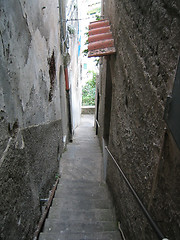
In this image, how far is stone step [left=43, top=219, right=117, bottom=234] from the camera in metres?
2.61

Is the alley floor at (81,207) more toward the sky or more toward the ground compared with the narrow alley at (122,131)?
more toward the ground

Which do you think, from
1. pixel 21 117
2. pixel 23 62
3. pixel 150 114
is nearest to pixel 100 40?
pixel 23 62

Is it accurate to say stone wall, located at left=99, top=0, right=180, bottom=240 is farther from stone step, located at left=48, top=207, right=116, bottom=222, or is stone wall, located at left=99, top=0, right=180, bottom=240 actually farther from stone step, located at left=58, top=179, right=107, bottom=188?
stone step, located at left=58, top=179, right=107, bottom=188

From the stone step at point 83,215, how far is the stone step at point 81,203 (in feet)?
0.43

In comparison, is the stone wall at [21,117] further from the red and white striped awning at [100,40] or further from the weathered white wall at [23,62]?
the red and white striped awning at [100,40]

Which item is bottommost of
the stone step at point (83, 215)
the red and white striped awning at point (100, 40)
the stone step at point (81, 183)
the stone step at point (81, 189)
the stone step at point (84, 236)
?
the stone step at point (81, 183)

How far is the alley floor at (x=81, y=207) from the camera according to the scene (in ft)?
8.25

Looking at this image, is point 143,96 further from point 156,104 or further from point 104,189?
point 104,189

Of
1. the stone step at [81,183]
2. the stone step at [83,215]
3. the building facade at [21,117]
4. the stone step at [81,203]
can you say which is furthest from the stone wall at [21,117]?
the stone step at [81,183]

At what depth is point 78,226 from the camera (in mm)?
2689

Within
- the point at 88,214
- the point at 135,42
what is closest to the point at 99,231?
the point at 88,214

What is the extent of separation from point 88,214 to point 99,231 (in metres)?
0.45

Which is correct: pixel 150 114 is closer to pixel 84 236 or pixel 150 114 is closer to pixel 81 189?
pixel 84 236

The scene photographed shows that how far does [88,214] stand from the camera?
9.83 ft
